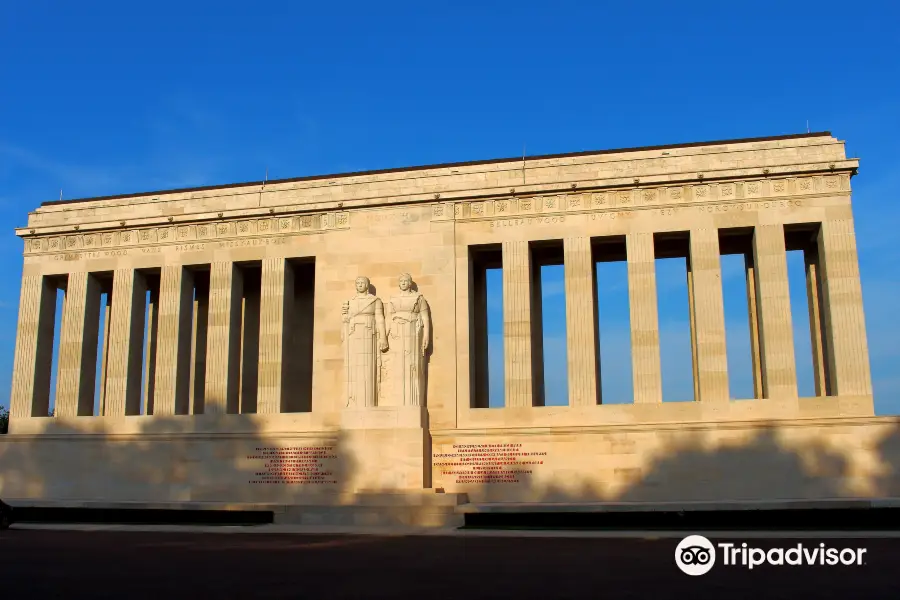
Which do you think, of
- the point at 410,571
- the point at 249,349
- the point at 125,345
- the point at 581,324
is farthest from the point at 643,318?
the point at 125,345

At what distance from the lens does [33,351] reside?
122ft

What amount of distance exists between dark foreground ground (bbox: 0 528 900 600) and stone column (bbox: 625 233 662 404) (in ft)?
38.7

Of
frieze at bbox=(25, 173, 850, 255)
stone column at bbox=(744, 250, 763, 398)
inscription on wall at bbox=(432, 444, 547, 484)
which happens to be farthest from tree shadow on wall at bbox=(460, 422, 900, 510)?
frieze at bbox=(25, 173, 850, 255)

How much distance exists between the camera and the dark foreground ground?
11930mm

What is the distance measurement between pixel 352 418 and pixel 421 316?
4475 millimetres

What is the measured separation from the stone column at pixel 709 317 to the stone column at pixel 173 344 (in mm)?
20507

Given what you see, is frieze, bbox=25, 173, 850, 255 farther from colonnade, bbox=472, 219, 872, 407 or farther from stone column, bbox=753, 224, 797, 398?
stone column, bbox=753, 224, 797, 398

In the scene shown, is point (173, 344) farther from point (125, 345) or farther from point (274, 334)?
point (274, 334)

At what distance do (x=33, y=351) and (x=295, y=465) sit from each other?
13.3 meters

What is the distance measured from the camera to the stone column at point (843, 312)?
2991 cm

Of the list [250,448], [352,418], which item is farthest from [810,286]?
[250,448]

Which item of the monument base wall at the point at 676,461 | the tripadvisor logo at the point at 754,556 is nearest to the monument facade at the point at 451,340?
the monument base wall at the point at 676,461

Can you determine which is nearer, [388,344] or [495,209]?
A: [388,344]

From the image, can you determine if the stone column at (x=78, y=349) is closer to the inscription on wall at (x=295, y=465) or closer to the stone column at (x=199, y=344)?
the stone column at (x=199, y=344)
